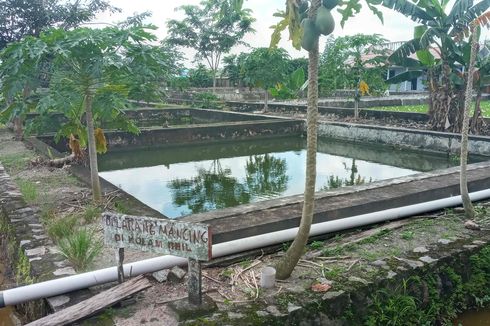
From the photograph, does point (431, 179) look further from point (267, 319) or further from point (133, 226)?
point (133, 226)

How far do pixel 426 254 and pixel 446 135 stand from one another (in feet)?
22.1

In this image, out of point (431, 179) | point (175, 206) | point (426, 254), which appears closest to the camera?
point (426, 254)

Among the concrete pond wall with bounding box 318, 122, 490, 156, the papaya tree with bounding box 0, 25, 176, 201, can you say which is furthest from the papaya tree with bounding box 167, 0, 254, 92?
the papaya tree with bounding box 0, 25, 176, 201

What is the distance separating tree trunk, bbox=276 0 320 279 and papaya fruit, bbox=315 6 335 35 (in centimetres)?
10

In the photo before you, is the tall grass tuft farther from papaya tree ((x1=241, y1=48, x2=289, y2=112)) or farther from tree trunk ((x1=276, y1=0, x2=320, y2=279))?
papaya tree ((x1=241, y1=48, x2=289, y2=112))

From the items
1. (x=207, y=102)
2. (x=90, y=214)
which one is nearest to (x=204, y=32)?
(x=207, y=102)

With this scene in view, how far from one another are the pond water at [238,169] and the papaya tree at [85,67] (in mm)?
1608

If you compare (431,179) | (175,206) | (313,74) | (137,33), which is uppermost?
(137,33)

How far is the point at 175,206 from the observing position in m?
5.69

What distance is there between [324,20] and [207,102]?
1679cm

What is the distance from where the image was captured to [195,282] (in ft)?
7.74

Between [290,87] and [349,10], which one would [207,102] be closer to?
[290,87]

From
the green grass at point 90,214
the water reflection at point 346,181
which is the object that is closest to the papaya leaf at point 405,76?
the water reflection at point 346,181

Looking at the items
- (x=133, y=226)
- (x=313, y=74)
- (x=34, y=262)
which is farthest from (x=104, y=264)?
(x=313, y=74)
